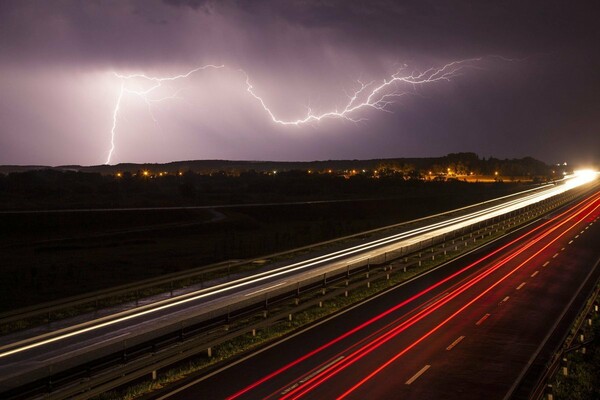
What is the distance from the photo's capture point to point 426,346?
1745 cm

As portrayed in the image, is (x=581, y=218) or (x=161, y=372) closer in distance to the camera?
(x=161, y=372)

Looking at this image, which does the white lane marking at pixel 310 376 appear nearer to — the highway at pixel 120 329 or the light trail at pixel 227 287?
the highway at pixel 120 329

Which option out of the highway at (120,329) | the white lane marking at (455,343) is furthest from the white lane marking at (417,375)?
the highway at (120,329)

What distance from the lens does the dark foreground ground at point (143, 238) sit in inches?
1333

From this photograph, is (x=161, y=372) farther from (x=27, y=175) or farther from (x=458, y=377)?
(x=27, y=175)

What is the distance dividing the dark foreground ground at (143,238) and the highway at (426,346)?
15789 millimetres

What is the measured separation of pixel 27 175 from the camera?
417 feet

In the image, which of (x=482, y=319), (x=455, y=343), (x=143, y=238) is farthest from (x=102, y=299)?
(x=143, y=238)

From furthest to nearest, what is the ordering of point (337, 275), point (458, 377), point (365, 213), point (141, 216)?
point (365, 213) → point (141, 216) → point (337, 275) → point (458, 377)

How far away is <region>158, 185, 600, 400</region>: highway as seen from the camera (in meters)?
14.0

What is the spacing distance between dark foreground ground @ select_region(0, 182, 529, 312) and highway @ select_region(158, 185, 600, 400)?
51.8 feet

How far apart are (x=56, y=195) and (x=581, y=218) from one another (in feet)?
257

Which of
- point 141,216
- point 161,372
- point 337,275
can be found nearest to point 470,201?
point 141,216

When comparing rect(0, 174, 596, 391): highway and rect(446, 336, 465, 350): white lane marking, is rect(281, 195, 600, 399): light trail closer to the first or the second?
rect(446, 336, 465, 350): white lane marking
